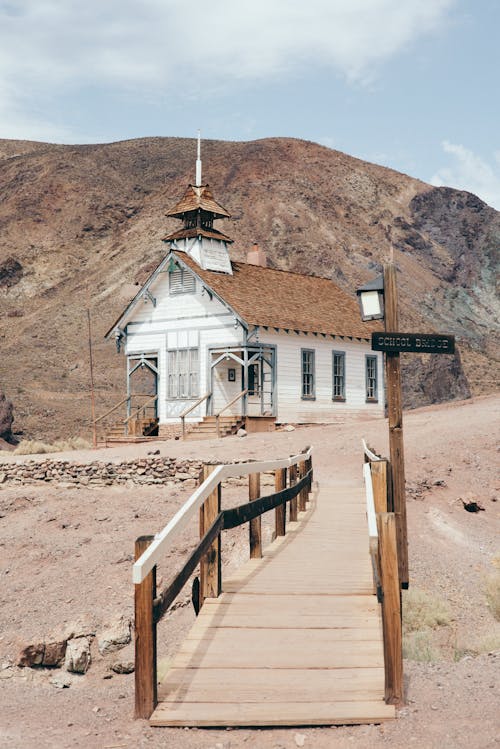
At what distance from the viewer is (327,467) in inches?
860

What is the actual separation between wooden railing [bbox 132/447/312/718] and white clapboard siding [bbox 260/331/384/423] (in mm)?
16997

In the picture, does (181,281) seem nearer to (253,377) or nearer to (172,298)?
(172,298)

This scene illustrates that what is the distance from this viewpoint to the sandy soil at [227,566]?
19.1ft

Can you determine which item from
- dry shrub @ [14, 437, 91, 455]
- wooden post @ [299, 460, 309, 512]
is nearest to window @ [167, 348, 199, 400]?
dry shrub @ [14, 437, 91, 455]

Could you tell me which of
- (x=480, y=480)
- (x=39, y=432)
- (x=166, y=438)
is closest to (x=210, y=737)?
(x=480, y=480)

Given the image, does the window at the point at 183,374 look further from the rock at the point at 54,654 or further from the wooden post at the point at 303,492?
the rock at the point at 54,654

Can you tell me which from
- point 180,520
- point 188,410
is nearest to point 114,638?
point 180,520

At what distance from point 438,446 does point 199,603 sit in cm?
1436

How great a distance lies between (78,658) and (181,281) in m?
21.5

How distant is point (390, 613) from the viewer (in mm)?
6254

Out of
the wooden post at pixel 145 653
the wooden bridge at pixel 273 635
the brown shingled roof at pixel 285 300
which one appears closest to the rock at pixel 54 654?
the wooden bridge at pixel 273 635

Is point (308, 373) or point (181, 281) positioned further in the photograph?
point (308, 373)

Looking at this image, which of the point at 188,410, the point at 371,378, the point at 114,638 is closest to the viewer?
the point at 114,638

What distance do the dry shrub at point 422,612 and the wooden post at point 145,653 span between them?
19.6 feet
